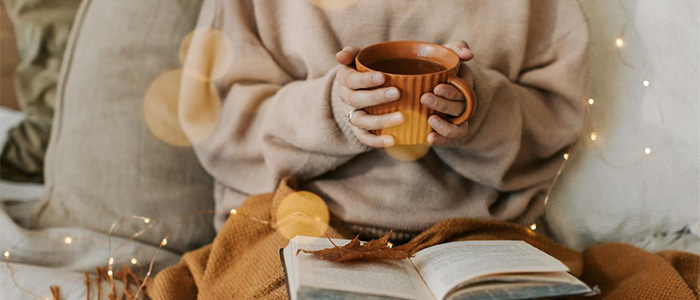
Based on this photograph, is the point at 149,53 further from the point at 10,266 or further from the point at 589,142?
the point at 589,142

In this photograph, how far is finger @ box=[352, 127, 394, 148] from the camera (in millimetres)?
716

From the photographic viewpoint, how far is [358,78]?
0.68 meters

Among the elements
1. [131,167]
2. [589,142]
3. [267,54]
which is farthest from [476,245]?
[131,167]

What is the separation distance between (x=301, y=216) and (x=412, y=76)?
34 cm

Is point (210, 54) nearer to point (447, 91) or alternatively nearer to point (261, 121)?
point (261, 121)

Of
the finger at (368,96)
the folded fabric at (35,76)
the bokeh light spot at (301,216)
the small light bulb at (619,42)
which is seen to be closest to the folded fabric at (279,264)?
the bokeh light spot at (301,216)

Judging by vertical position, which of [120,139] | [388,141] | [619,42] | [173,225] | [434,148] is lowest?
[173,225]

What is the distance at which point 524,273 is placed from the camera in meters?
0.61

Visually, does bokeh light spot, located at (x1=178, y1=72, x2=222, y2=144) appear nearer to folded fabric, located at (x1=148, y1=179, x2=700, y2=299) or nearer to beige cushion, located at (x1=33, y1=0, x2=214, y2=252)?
beige cushion, located at (x1=33, y1=0, x2=214, y2=252)

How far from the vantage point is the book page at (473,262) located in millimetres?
589

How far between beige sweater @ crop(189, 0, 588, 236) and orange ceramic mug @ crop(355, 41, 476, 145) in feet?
0.54

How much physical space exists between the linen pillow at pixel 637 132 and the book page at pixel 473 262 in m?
0.36

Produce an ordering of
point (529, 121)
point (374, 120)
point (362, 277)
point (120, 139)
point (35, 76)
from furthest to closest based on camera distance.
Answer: point (35, 76) → point (120, 139) → point (529, 121) → point (374, 120) → point (362, 277)

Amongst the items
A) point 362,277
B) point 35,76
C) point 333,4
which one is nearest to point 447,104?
point 362,277
